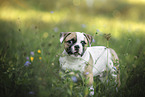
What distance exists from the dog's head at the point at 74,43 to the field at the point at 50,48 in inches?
10.0

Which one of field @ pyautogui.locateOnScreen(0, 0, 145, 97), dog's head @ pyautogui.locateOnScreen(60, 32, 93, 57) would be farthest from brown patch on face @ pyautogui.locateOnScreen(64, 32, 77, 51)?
field @ pyautogui.locateOnScreen(0, 0, 145, 97)

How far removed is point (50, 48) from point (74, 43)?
44.4 inches

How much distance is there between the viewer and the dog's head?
2.58 metres

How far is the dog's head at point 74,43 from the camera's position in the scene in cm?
258

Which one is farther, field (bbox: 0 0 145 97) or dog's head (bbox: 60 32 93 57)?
dog's head (bbox: 60 32 93 57)

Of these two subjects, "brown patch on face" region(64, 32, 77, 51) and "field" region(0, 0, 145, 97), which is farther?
"brown patch on face" region(64, 32, 77, 51)

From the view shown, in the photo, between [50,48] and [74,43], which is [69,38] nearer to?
[74,43]

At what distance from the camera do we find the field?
2.09 m

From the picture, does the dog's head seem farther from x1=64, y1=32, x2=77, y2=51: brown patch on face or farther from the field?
the field

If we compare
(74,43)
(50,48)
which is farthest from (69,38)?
(50,48)

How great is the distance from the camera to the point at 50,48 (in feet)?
11.9

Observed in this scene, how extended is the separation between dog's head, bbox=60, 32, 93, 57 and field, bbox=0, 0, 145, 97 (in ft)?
0.83

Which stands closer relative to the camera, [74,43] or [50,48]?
[74,43]

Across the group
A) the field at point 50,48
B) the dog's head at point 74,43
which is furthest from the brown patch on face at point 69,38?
the field at point 50,48
